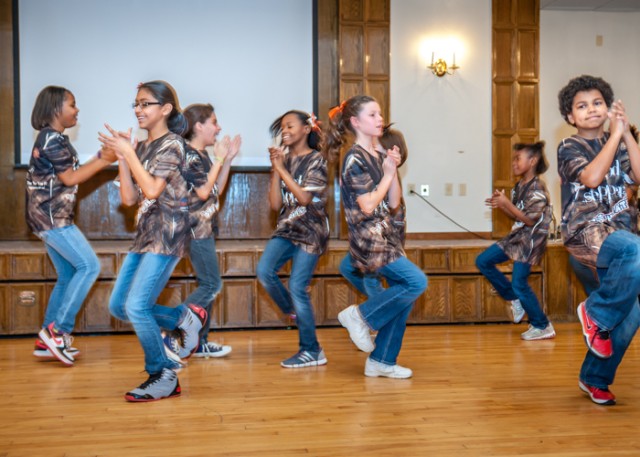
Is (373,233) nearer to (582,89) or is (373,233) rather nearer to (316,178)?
(316,178)

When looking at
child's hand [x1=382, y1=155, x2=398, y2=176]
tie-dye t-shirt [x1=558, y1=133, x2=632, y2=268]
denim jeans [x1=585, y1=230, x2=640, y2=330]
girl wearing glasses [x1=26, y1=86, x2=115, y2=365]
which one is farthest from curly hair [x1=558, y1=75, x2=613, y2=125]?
girl wearing glasses [x1=26, y1=86, x2=115, y2=365]

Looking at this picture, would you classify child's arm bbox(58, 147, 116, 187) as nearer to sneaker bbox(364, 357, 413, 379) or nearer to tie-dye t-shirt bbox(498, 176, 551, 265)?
sneaker bbox(364, 357, 413, 379)

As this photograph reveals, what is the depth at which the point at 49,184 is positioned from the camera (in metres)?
4.86

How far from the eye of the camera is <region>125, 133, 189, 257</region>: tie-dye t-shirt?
3.64 meters

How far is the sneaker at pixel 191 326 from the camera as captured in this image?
14.1 feet

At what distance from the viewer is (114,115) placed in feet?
23.4

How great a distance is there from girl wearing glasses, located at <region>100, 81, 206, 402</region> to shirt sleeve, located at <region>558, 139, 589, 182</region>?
180cm

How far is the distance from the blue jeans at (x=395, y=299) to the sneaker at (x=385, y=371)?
0.16 meters

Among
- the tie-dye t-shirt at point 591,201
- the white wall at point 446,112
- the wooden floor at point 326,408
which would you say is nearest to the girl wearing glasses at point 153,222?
the wooden floor at point 326,408

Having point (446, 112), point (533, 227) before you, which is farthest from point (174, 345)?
point (446, 112)

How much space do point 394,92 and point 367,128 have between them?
10.9ft

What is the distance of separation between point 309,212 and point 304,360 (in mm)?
902

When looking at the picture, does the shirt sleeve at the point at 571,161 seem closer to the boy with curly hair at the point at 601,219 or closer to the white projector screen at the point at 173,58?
the boy with curly hair at the point at 601,219

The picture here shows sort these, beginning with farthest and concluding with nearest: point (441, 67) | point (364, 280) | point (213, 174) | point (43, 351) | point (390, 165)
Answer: point (441, 67) < point (364, 280) < point (43, 351) < point (213, 174) < point (390, 165)
